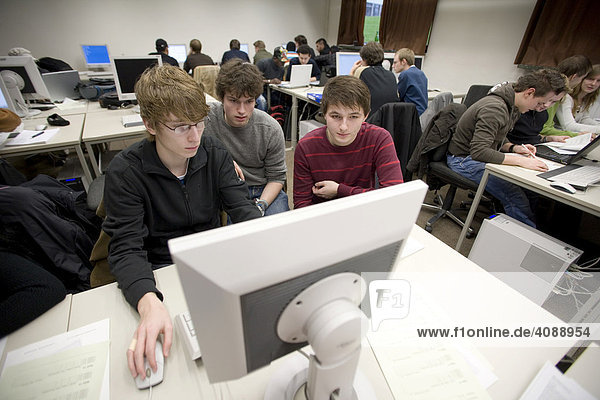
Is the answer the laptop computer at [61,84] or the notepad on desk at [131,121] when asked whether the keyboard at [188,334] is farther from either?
the laptop computer at [61,84]

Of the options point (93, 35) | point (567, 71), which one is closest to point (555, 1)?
point (567, 71)

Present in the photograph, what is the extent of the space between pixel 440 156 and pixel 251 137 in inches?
61.0

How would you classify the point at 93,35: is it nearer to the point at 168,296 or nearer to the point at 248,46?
the point at 248,46

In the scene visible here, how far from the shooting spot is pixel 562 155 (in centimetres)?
190

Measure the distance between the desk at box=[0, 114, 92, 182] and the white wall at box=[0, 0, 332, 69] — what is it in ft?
14.6

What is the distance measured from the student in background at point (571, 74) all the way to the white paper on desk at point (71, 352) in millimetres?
3327

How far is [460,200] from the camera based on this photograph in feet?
9.43

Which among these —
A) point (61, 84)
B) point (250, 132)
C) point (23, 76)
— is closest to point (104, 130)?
point (23, 76)

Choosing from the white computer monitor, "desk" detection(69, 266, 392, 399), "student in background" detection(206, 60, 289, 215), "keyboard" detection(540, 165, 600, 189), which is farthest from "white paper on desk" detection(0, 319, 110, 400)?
"keyboard" detection(540, 165, 600, 189)

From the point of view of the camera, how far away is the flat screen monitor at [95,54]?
5.23 metres

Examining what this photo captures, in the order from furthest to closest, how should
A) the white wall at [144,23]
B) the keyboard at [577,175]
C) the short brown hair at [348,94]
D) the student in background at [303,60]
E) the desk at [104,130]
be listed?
the white wall at [144,23] < the student in background at [303,60] < the desk at [104,130] < the keyboard at [577,175] < the short brown hair at [348,94]

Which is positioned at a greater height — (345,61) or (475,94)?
(345,61)

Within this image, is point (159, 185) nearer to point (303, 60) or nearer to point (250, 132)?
point (250, 132)

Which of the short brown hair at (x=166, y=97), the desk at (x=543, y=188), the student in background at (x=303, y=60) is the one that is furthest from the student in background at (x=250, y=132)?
the student in background at (x=303, y=60)
